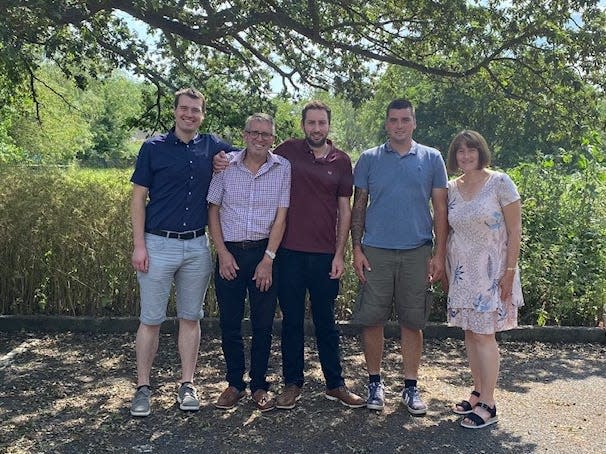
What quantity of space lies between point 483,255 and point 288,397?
162cm

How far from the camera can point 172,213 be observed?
411 centimetres

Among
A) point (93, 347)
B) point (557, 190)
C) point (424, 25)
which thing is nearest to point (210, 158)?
point (93, 347)

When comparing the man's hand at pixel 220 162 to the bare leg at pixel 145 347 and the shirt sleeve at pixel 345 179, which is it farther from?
the bare leg at pixel 145 347

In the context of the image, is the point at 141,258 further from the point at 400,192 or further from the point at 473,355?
the point at 473,355

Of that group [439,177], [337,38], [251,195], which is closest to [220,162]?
[251,195]

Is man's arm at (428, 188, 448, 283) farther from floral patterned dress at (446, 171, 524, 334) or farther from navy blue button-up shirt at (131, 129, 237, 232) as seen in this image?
navy blue button-up shirt at (131, 129, 237, 232)

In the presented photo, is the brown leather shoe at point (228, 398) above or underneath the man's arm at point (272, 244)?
underneath

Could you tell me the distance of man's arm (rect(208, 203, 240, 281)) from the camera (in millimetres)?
4137

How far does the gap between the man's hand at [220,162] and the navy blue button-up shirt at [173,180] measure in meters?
0.04

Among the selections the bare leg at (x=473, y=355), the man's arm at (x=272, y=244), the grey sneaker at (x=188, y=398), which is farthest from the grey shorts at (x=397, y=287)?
the grey sneaker at (x=188, y=398)

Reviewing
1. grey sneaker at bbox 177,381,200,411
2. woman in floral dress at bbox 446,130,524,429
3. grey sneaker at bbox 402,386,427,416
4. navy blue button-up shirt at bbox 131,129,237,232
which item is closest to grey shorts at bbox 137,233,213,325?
navy blue button-up shirt at bbox 131,129,237,232

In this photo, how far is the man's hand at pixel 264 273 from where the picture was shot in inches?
162

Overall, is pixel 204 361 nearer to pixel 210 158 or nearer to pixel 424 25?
pixel 210 158

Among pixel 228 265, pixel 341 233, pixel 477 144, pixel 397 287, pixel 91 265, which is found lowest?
pixel 91 265
